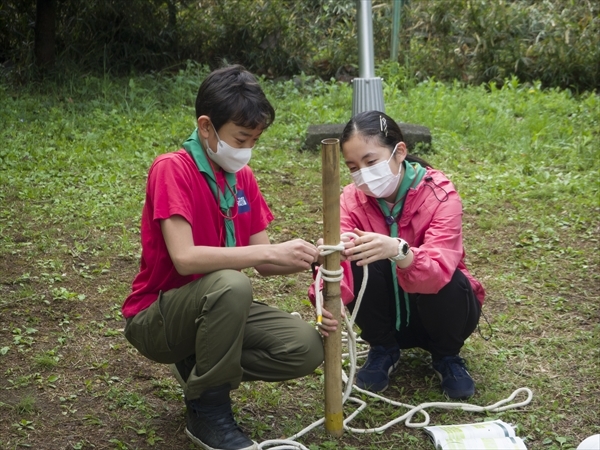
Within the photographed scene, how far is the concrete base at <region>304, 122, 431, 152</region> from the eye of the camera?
243 inches

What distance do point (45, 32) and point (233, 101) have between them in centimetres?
579

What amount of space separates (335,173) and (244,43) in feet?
21.2

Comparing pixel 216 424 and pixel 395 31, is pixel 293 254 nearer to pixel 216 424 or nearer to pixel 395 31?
pixel 216 424

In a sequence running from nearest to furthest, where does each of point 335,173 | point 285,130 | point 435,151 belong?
1. point 335,173
2. point 435,151
3. point 285,130

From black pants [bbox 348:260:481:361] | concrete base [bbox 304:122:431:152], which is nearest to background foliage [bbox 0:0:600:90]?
concrete base [bbox 304:122:431:152]

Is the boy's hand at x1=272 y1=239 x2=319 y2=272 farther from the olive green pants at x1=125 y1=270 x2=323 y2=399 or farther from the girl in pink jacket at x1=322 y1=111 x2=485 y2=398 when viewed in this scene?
the girl in pink jacket at x1=322 y1=111 x2=485 y2=398

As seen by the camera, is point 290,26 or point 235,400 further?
point 290,26

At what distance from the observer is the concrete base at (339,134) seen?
6172 mm

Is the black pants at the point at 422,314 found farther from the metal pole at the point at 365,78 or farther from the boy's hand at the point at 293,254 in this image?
the metal pole at the point at 365,78

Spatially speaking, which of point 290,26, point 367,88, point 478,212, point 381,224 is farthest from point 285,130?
point 381,224

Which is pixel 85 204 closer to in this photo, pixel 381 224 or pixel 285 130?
pixel 285 130

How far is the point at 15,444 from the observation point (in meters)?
2.76

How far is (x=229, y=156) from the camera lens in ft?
8.91

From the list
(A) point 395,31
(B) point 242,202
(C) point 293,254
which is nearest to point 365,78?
(A) point 395,31
